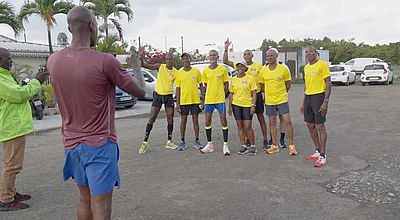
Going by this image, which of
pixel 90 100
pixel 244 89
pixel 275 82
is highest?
pixel 90 100

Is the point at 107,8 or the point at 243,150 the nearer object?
the point at 243,150

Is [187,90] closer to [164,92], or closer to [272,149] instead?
[164,92]

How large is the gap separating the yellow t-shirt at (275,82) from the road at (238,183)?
98cm

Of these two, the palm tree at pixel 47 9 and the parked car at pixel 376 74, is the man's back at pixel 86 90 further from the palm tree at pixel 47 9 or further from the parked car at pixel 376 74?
the parked car at pixel 376 74

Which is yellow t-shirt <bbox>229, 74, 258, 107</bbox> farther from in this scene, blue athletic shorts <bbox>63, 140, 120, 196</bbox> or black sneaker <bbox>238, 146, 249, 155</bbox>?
blue athletic shorts <bbox>63, 140, 120, 196</bbox>

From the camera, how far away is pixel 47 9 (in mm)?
20812

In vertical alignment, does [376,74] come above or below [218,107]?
below

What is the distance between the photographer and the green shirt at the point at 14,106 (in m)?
4.53

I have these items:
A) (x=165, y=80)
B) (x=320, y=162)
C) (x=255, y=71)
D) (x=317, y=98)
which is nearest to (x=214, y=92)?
(x=255, y=71)

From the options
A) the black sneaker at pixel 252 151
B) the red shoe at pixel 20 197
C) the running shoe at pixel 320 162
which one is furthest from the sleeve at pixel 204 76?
the red shoe at pixel 20 197

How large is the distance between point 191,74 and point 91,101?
529 cm

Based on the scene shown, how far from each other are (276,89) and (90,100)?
5219 mm

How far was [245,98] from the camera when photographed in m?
7.52

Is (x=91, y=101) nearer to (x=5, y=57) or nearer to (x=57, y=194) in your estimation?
(x=5, y=57)
